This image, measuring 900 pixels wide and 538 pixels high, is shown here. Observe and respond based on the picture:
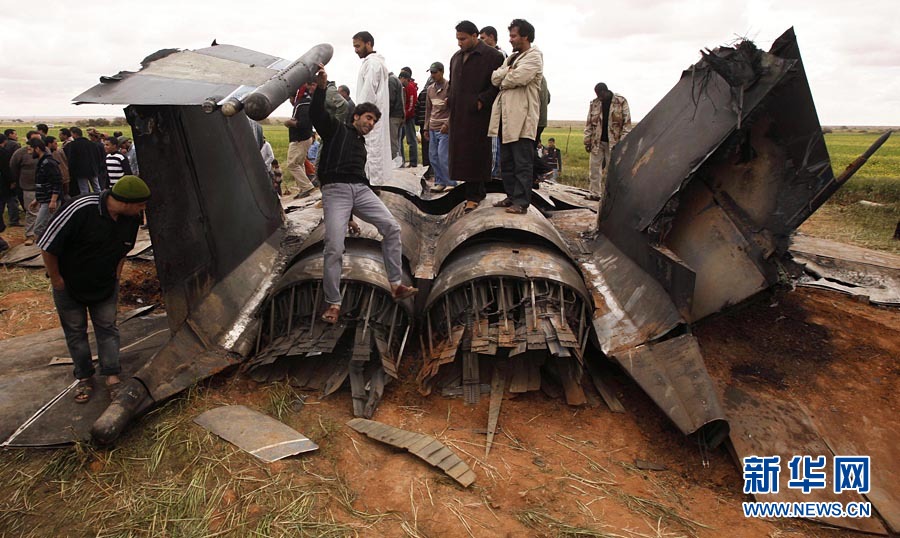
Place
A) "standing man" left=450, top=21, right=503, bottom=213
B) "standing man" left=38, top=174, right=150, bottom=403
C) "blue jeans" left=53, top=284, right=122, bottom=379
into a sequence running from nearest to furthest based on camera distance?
"standing man" left=38, top=174, right=150, bottom=403 < "blue jeans" left=53, top=284, right=122, bottom=379 < "standing man" left=450, top=21, right=503, bottom=213

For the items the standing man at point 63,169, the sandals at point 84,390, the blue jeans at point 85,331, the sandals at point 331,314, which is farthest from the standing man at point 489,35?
the standing man at point 63,169

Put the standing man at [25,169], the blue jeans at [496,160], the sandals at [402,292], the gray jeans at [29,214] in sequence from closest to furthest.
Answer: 1. the sandals at [402,292]
2. the blue jeans at [496,160]
3. the gray jeans at [29,214]
4. the standing man at [25,169]

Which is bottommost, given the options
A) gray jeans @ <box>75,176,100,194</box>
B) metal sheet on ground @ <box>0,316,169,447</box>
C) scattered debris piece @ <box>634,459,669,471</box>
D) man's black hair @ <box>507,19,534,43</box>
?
scattered debris piece @ <box>634,459,669,471</box>

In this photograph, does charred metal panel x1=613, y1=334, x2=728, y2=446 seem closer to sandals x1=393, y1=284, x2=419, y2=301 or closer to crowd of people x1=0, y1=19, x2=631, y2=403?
sandals x1=393, y1=284, x2=419, y2=301

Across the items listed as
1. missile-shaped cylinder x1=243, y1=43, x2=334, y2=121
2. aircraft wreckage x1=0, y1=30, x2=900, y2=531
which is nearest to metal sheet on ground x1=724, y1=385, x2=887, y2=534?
aircraft wreckage x1=0, y1=30, x2=900, y2=531

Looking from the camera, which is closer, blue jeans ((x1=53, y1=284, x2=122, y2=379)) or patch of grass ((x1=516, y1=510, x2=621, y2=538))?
patch of grass ((x1=516, y1=510, x2=621, y2=538))

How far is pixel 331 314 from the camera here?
4621 mm

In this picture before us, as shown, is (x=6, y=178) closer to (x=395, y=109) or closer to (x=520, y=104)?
(x=395, y=109)

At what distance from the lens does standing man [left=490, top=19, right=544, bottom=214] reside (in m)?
5.78

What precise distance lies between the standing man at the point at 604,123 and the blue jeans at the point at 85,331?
7760 millimetres

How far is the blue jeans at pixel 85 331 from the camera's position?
4.11 m

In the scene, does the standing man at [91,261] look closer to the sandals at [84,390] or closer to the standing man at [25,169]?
the sandals at [84,390]

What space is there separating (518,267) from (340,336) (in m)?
1.65

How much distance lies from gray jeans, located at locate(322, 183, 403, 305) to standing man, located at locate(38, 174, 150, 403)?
4.47ft
